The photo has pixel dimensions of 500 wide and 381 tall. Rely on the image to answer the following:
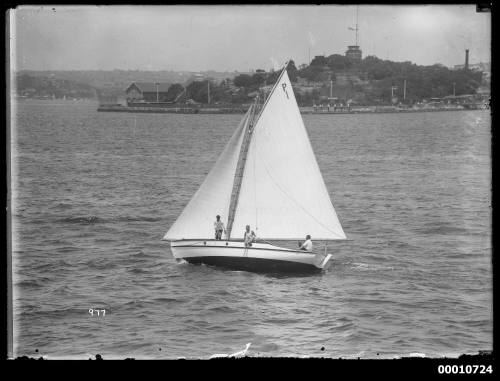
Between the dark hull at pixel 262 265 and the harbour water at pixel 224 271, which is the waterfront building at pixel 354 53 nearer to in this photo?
the harbour water at pixel 224 271

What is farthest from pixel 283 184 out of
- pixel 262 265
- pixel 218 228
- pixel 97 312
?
pixel 97 312

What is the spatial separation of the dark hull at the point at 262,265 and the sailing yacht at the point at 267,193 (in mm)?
490

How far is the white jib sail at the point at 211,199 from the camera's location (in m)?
44.0

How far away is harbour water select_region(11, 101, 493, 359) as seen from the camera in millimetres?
34000

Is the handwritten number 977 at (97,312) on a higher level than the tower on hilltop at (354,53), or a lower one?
lower

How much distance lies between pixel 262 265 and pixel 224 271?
1856 millimetres

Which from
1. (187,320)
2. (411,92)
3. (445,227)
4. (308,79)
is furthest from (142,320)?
(411,92)

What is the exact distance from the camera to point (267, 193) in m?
44.8

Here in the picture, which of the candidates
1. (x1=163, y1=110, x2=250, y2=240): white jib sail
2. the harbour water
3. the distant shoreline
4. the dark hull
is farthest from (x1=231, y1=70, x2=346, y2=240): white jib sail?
the distant shoreline

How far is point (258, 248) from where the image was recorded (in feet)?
141

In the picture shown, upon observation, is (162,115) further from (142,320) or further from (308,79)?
(142,320)

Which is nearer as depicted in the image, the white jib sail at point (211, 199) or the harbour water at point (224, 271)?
the harbour water at point (224, 271)

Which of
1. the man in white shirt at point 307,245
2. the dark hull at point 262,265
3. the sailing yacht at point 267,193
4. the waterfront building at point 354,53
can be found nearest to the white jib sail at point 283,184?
the sailing yacht at point 267,193

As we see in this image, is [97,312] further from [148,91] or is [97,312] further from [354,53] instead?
[148,91]
